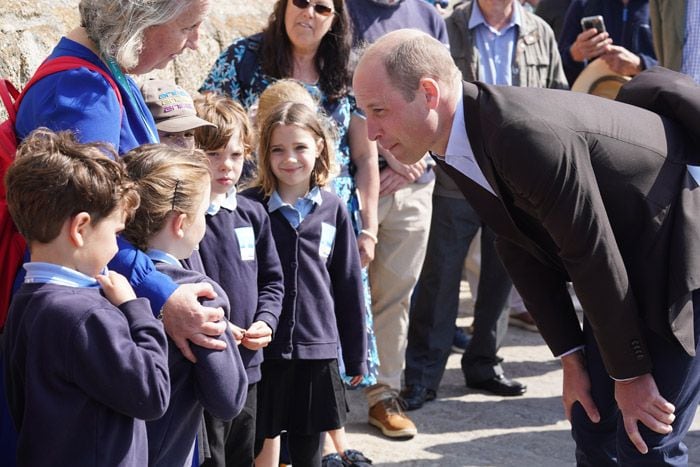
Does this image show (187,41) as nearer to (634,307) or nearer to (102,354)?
(102,354)

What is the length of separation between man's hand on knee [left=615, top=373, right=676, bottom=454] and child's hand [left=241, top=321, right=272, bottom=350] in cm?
115

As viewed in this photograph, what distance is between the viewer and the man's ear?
282 cm

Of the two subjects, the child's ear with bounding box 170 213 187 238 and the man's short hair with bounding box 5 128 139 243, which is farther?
the child's ear with bounding box 170 213 187 238

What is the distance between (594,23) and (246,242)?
323 cm

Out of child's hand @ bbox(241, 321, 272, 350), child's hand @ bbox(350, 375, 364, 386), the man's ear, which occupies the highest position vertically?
the man's ear

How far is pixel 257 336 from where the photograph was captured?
11.0 feet

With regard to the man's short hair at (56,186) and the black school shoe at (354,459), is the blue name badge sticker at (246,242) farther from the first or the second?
the black school shoe at (354,459)

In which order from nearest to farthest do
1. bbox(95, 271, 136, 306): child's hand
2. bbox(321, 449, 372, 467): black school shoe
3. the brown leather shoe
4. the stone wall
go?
bbox(95, 271, 136, 306): child's hand
the stone wall
bbox(321, 449, 372, 467): black school shoe
the brown leather shoe

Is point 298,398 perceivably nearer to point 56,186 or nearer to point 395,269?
point 395,269

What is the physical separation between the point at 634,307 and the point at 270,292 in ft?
4.23

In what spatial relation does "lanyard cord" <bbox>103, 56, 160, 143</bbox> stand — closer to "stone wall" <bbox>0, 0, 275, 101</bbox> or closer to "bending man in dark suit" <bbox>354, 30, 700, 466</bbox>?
"bending man in dark suit" <bbox>354, 30, 700, 466</bbox>

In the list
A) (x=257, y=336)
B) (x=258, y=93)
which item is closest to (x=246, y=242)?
(x=257, y=336)

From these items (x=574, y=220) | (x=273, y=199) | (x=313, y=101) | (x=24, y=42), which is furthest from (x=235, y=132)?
(x=574, y=220)

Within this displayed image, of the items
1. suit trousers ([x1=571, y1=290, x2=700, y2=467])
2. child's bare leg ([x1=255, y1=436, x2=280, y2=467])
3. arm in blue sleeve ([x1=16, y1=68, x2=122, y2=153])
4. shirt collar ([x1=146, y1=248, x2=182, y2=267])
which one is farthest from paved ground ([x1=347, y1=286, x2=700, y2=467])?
arm in blue sleeve ([x1=16, y1=68, x2=122, y2=153])
